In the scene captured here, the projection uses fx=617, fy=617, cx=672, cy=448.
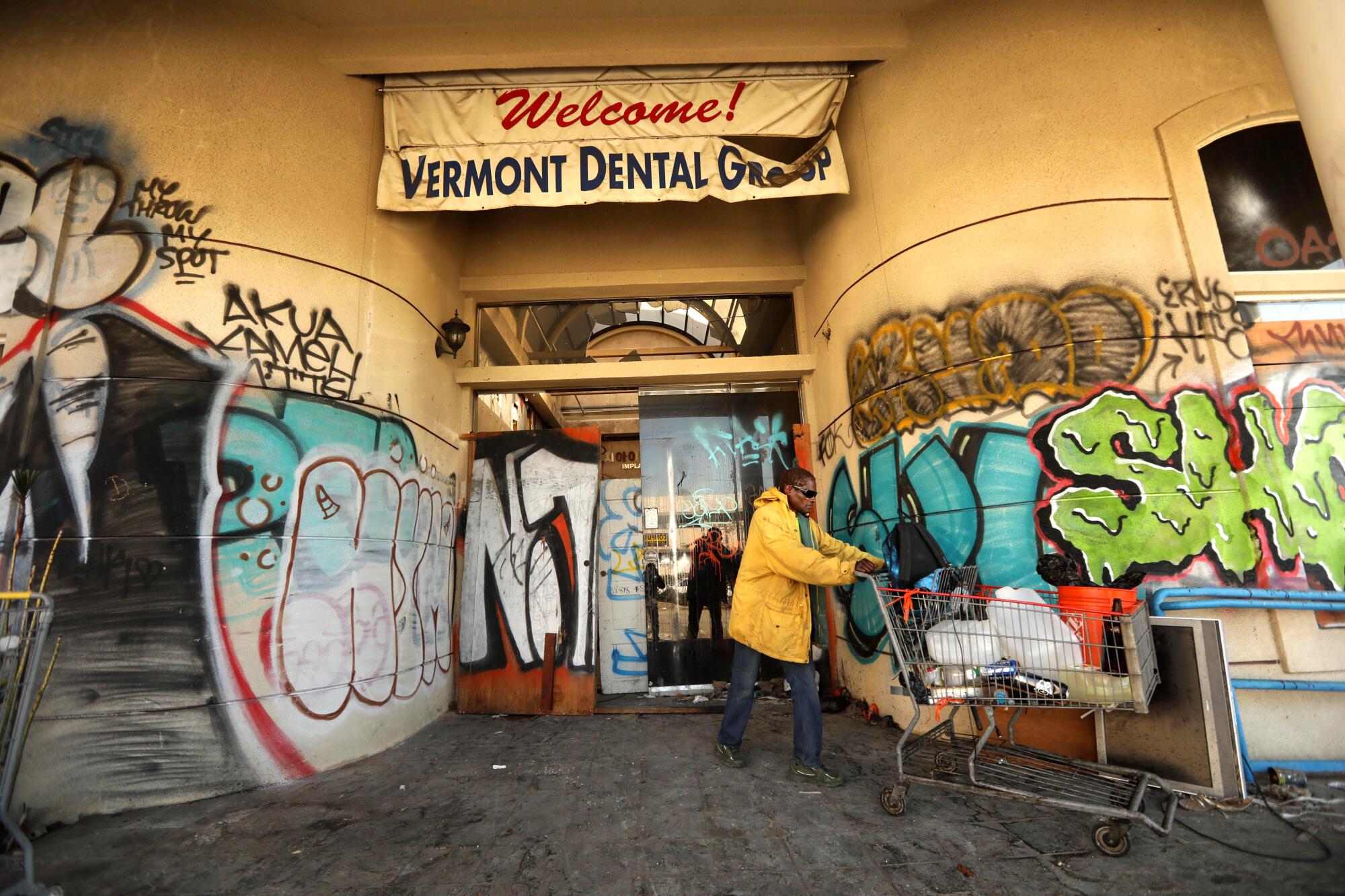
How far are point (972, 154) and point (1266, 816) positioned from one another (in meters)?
4.38

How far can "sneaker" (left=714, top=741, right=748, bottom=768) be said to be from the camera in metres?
4.03

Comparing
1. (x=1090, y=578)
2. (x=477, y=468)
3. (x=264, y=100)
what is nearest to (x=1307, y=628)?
(x=1090, y=578)

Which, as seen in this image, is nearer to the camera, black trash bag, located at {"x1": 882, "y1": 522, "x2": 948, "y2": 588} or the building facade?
black trash bag, located at {"x1": 882, "y1": 522, "x2": 948, "y2": 588}

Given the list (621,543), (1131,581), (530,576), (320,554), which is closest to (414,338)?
(320,554)

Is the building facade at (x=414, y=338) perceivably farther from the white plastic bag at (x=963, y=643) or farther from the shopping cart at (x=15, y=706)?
the white plastic bag at (x=963, y=643)

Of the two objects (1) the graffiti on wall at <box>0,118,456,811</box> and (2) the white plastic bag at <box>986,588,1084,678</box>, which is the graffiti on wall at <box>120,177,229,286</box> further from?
(2) the white plastic bag at <box>986,588,1084,678</box>

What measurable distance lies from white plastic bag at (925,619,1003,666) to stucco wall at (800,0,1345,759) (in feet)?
3.67

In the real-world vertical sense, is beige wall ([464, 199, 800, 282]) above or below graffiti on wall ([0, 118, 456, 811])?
above

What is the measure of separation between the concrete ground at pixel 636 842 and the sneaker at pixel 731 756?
0.23 ft

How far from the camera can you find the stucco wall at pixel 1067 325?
3836 mm

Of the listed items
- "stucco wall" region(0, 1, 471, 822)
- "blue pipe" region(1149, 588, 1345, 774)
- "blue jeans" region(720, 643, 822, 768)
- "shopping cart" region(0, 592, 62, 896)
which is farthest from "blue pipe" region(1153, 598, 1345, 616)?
"shopping cart" region(0, 592, 62, 896)

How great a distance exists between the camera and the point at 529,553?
625 cm

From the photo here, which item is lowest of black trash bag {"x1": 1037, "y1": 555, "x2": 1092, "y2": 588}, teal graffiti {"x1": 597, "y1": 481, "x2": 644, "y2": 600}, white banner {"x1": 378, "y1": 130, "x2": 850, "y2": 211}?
black trash bag {"x1": 1037, "y1": 555, "x2": 1092, "y2": 588}

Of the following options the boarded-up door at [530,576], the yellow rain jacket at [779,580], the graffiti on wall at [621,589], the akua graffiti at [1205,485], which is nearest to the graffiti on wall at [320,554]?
the boarded-up door at [530,576]
